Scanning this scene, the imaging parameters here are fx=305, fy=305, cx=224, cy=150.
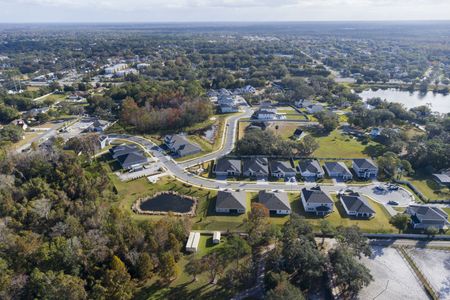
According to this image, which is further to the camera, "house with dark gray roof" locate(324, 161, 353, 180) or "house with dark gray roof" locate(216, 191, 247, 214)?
"house with dark gray roof" locate(324, 161, 353, 180)

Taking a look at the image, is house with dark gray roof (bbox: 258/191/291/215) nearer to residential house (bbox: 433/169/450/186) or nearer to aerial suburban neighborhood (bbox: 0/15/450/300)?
aerial suburban neighborhood (bbox: 0/15/450/300)

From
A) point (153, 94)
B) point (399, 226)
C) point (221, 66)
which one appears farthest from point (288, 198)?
point (221, 66)

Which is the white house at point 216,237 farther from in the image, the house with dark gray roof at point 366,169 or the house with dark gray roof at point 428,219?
the house with dark gray roof at point 366,169

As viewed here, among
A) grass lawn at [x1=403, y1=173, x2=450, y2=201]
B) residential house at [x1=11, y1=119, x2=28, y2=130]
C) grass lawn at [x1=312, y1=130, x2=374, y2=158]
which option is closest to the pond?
grass lawn at [x1=312, y1=130, x2=374, y2=158]

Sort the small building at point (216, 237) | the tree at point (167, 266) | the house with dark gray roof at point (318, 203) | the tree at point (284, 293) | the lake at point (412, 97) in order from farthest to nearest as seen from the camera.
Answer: the lake at point (412, 97) → the house with dark gray roof at point (318, 203) → the small building at point (216, 237) → the tree at point (167, 266) → the tree at point (284, 293)

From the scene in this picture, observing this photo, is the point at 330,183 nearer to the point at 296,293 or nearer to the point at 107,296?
the point at 296,293

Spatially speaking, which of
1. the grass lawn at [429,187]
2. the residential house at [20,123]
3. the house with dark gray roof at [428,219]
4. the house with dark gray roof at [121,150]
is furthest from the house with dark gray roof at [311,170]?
the residential house at [20,123]

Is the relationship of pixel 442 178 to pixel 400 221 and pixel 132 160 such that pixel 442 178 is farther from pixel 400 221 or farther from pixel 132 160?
pixel 132 160

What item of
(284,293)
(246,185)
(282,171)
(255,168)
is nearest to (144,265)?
(284,293)
